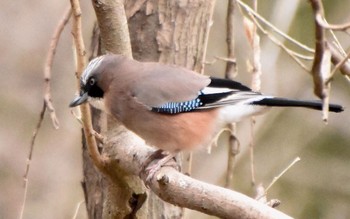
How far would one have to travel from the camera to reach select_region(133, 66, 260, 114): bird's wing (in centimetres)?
441

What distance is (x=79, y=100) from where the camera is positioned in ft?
14.1

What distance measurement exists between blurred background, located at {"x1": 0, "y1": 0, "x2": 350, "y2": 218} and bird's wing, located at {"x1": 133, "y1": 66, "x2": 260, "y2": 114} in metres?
2.61

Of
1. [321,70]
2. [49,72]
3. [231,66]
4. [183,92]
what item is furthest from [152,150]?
[321,70]

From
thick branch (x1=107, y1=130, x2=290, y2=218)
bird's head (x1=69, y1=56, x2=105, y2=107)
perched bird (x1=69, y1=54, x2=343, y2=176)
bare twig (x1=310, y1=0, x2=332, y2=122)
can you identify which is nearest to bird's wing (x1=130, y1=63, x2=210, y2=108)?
perched bird (x1=69, y1=54, x2=343, y2=176)

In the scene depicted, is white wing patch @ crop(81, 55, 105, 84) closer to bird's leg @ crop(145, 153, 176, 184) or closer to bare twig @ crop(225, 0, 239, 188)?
bird's leg @ crop(145, 153, 176, 184)

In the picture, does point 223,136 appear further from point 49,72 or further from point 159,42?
point 49,72

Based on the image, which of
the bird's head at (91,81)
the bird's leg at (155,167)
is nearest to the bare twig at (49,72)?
the bird's head at (91,81)

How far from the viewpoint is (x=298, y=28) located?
7.48m

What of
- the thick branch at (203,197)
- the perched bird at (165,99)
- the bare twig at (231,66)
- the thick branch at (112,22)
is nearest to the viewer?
the thick branch at (203,197)

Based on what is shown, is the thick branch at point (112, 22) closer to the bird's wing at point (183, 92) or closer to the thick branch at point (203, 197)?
the bird's wing at point (183, 92)

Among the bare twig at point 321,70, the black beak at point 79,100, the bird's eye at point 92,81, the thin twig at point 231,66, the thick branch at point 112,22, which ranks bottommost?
the thin twig at point 231,66

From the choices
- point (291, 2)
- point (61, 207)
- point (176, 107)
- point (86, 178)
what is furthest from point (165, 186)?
point (61, 207)

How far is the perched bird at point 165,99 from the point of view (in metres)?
4.35

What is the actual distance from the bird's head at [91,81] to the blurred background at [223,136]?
8.93 feet
